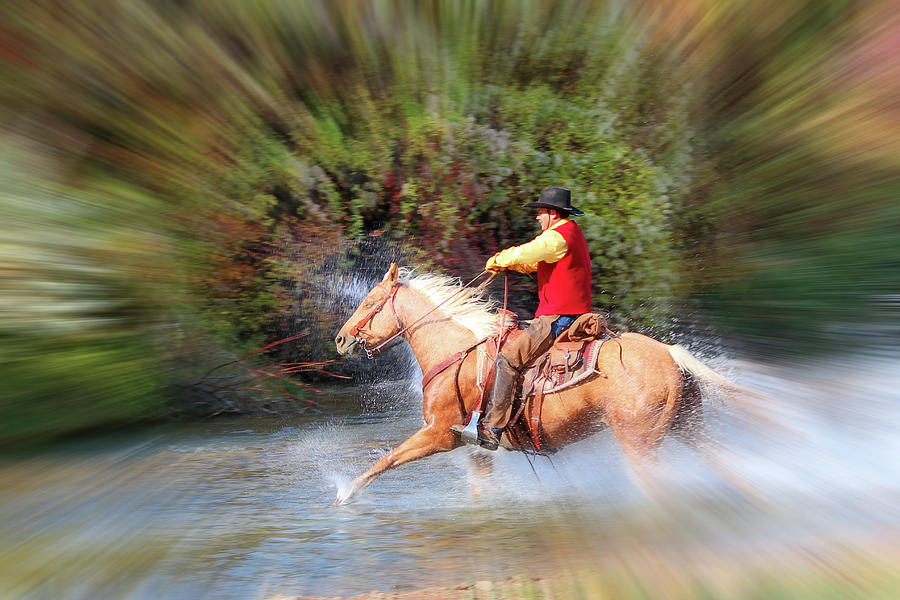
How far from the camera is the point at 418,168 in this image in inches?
410

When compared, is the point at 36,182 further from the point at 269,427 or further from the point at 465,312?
the point at 465,312

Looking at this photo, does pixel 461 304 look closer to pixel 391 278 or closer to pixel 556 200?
pixel 391 278

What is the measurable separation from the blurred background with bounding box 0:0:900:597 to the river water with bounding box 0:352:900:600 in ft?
1.93

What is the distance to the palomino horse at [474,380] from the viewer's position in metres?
5.31

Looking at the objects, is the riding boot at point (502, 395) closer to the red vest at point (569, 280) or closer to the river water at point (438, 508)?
the red vest at point (569, 280)

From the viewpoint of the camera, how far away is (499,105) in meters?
10.6

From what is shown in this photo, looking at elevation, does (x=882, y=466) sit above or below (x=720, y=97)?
below

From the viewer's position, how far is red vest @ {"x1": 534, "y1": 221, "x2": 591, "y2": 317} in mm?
5695

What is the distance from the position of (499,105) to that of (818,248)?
14.7 feet

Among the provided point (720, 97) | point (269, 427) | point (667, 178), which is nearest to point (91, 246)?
point (269, 427)

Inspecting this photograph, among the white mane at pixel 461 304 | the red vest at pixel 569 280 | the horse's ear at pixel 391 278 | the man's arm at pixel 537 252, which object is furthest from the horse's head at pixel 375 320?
the red vest at pixel 569 280

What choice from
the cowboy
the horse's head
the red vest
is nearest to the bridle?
the horse's head

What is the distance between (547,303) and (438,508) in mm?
1804

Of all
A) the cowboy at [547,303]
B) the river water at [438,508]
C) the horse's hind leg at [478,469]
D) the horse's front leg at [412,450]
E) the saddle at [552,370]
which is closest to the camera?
the river water at [438,508]
